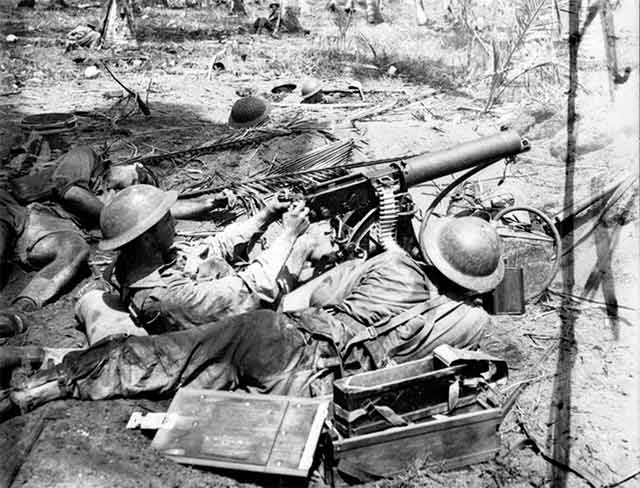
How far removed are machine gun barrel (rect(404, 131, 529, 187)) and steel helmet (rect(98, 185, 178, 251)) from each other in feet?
6.92

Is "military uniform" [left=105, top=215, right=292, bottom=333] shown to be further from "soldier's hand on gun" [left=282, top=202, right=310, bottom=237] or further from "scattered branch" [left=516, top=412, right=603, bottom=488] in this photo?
"scattered branch" [left=516, top=412, right=603, bottom=488]

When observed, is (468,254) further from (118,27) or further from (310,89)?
(118,27)

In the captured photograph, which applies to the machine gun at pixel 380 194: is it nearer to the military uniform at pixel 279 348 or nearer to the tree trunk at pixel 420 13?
the military uniform at pixel 279 348

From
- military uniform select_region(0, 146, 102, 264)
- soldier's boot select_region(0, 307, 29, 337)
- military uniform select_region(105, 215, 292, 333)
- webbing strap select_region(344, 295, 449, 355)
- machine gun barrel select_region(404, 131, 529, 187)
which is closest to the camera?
webbing strap select_region(344, 295, 449, 355)

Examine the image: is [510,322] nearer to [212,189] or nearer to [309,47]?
[212,189]

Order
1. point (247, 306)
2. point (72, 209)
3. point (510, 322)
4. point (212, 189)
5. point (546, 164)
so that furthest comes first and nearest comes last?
point (546, 164) < point (212, 189) < point (72, 209) < point (510, 322) < point (247, 306)

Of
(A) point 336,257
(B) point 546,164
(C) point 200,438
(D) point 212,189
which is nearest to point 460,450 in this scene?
(C) point 200,438

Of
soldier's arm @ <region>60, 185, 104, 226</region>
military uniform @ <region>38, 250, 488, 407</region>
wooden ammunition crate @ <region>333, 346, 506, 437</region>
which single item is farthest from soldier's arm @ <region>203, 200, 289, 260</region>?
soldier's arm @ <region>60, 185, 104, 226</region>

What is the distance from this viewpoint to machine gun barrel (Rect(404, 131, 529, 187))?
18.0ft

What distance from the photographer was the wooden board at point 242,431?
3.56m

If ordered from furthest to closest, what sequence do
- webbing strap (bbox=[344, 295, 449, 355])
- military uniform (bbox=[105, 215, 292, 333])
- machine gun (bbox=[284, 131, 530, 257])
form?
machine gun (bbox=[284, 131, 530, 257])
military uniform (bbox=[105, 215, 292, 333])
webbing strap (bbox=[344, 295, 449, 355])

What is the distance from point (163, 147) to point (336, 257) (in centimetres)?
471

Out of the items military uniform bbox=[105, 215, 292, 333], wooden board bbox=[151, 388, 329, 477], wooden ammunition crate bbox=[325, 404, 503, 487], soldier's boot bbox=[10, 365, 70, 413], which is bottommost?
wooden ammunition crate bbox=[325, 404, 503, 487]

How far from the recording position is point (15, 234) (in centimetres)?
618
